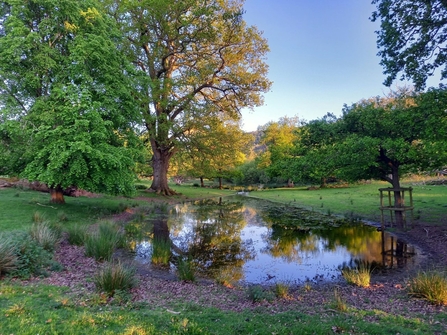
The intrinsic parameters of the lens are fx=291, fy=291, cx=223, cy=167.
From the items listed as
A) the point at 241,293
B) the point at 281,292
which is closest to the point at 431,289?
the point at 281,292

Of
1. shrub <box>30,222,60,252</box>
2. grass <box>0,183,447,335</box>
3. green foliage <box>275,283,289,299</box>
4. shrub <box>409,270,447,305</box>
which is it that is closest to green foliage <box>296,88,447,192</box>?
shrub <box>409,270,447,305</box>

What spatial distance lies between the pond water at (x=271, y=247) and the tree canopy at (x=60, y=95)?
418cm

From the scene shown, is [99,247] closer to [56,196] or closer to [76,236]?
[76,236]

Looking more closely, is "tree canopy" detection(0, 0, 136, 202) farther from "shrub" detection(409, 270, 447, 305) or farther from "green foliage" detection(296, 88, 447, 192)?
"shrub" detection(409, 270, 447, 305)

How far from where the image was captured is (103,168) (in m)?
14.8

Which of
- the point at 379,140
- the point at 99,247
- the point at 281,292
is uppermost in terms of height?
the point at 379,140

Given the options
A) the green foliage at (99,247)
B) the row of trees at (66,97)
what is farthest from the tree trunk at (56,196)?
the green foliage at (99,247)

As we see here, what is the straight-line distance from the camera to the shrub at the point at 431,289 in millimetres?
5980

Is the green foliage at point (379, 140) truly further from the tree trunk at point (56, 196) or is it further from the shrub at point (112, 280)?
the tree trunk at point (56, 196)

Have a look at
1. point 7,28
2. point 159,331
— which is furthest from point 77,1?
point 159,331

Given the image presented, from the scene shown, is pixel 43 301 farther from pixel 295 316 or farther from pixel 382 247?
pixel 382 247

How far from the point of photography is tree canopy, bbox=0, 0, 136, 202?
43.9 feet

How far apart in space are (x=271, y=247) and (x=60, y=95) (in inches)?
471

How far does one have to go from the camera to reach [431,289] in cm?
618
